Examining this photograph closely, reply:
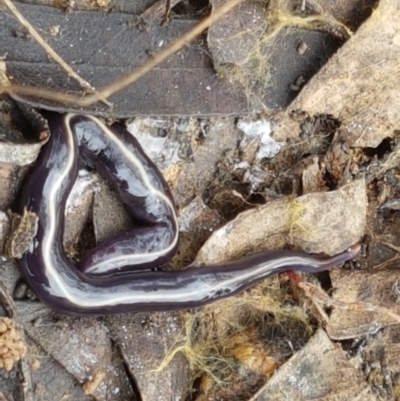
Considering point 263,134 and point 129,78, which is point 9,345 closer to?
point 129,78

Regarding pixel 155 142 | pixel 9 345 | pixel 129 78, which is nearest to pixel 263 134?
pixel 155 142

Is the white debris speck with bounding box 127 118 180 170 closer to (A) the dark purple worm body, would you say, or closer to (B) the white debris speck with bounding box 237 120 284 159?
(A) the dark purple worm body

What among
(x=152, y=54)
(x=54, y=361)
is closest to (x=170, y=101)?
(x=152, y=54)

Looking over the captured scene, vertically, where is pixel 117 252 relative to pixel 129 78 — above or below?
below

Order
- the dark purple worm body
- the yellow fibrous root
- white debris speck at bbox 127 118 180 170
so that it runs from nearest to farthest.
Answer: the yellow fibrous root, the dark purple worm body, white debris speck at bbox 127 118 180 170

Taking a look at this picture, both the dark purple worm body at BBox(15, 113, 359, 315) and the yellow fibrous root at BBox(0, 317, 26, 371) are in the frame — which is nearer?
the yellow fibrous root at BBox(0, 317, 26, 371)

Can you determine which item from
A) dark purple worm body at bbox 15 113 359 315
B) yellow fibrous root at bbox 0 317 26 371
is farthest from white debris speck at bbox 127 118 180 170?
yellow fibrous root at bbox 0 317 26 371

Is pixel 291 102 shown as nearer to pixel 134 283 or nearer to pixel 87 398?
pixel 134 283
